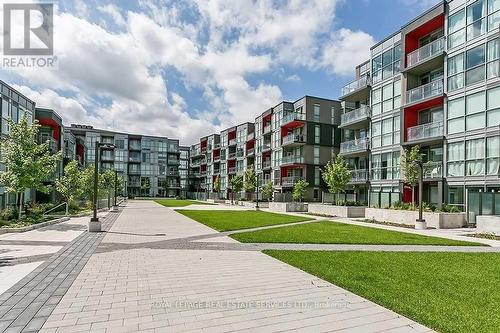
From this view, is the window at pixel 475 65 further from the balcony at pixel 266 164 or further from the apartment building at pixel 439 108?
the balcony at pixel 266 164

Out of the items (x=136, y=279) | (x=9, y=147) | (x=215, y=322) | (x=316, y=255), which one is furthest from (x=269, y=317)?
(x=9, y=147)

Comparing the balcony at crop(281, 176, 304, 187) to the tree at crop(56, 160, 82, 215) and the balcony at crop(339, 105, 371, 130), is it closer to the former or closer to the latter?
the balcony at crop(339, 105, 371, 130)

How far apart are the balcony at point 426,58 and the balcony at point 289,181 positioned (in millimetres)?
24484

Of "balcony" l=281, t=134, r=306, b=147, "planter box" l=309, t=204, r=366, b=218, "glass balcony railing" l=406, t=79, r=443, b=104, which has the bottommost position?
"planter box" l=309, t=204, r=366, b=218

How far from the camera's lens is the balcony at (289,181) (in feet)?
170

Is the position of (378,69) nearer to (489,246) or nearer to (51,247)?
(489,246)

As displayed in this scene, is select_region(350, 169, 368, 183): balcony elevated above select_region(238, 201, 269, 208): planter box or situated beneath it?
elevated above

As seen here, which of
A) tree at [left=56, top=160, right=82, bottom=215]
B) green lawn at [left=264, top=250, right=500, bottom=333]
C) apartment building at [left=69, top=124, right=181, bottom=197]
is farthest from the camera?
apartment building at [left=69, top=124, right=181, bottom=197]

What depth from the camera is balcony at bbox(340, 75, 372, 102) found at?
36.8 m

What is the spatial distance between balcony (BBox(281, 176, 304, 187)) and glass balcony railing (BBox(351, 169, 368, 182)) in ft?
45.0

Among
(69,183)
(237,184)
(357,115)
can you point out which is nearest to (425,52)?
(357,115)

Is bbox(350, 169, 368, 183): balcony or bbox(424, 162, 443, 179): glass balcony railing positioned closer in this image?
bbox(424, 162, 443, 179): glass balcony railing

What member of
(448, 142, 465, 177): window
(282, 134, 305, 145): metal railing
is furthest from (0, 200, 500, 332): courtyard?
(282, 134, 305, 145): metal railing

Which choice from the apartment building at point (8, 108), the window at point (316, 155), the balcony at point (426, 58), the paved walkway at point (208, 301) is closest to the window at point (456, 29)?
the balcony at point (426, 58)
